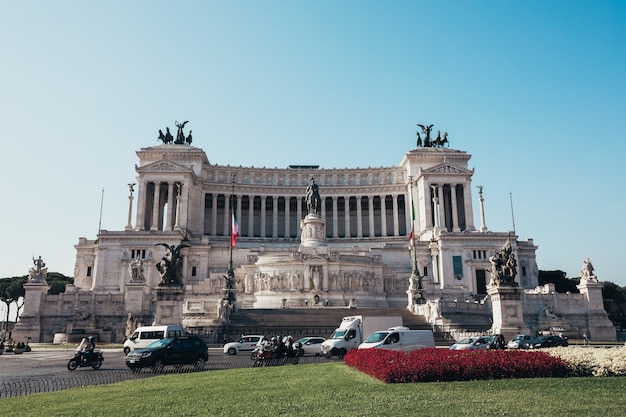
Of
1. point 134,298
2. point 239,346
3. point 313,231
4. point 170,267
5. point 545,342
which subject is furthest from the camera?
point 313,231

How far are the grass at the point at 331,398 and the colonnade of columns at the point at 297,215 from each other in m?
86.4

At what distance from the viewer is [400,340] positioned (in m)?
27.0

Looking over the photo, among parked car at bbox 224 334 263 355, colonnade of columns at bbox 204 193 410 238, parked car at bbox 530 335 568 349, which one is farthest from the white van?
colonnade of columns at bbox 204 193 410 238

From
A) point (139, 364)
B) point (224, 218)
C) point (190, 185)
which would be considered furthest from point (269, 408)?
point (224, 218)

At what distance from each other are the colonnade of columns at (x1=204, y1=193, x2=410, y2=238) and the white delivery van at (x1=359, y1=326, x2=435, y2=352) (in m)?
76.7

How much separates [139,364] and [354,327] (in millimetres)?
13591

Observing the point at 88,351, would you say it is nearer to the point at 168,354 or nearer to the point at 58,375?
the point at 58,375

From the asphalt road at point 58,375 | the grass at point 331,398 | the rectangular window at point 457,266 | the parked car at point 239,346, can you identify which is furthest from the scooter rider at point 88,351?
the rectangular window at point 457,266

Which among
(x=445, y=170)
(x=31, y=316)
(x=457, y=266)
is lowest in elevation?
(x=31, y=316)

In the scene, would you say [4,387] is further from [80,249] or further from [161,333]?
[80,249]

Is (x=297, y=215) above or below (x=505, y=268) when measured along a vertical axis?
above

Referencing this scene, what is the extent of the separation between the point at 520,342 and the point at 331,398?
25.0 metres

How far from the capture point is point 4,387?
61.4 feet

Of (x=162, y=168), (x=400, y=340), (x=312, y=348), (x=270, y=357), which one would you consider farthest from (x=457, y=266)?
(x=270, y=357)
